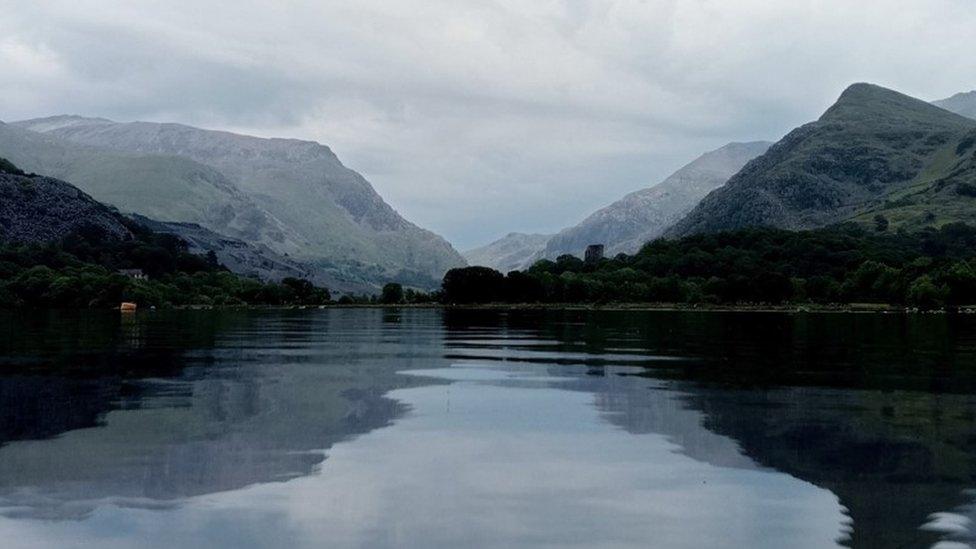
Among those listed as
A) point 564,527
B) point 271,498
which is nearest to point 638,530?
point 564,527

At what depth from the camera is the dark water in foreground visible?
73.1 ft

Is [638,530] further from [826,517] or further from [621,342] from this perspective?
[621,342]

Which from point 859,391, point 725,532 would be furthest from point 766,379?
point 725,532

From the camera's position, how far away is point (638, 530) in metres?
22.2

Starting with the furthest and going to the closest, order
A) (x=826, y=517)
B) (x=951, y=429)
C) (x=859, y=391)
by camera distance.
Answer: (x=859, y=391) → (x=951, y=429) → (x=826, y=517)

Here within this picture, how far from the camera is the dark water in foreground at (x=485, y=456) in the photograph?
22.3 m

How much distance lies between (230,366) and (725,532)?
48.7 m

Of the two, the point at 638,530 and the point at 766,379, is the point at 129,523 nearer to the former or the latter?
the point at 638,530

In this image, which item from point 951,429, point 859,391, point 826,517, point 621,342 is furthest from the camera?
point 621,342

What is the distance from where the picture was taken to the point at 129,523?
22391 mm

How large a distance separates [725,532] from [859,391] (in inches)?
1229

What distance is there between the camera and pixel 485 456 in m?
31.6

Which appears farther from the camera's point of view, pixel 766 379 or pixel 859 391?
pixel 766 379

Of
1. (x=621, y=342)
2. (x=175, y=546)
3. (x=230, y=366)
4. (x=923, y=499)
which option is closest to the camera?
(x=175, y=546)
